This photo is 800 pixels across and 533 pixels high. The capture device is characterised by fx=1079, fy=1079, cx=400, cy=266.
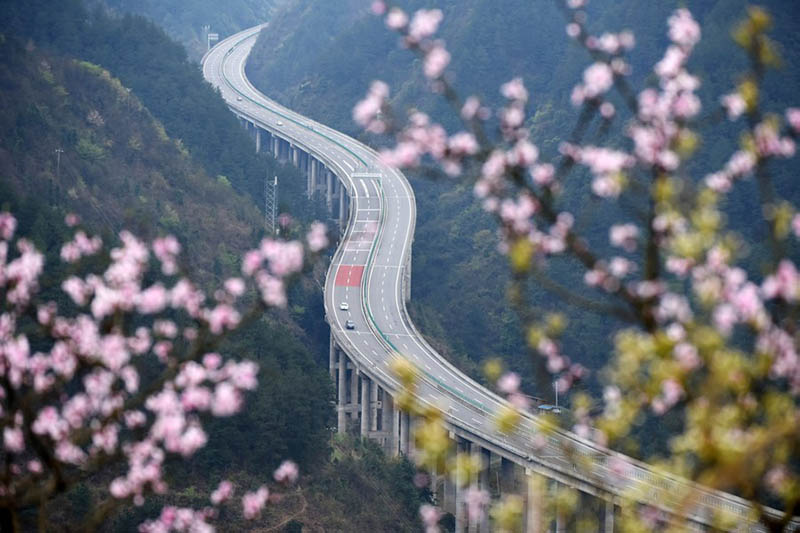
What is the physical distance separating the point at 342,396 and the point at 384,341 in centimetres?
493

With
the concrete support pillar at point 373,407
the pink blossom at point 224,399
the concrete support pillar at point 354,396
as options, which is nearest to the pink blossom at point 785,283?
the pink blossom at point 224,399

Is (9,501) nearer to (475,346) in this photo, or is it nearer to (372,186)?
(475,346)

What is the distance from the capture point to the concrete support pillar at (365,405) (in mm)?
72938

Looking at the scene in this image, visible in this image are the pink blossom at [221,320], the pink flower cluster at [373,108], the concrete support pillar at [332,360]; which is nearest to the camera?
the pink flower cluster at [373,108]

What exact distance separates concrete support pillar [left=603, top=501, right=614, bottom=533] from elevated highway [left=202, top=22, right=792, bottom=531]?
0.17 ft

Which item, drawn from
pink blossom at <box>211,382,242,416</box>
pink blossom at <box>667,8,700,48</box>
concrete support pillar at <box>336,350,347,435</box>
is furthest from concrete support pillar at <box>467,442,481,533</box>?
pink blossom at <box>667,8,700,48</box>

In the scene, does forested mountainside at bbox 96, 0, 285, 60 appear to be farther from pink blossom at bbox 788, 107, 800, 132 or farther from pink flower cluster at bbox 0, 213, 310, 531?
pink blossom at bbox 788, 107, 800, 132

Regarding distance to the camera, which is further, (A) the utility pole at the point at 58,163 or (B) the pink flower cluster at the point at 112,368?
(A) the utility pole at the point at 58,163

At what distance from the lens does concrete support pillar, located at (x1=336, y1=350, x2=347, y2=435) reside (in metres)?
74.7

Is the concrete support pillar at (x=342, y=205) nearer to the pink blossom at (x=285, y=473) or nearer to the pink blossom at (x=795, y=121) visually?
the pink blossom at (x=285, y=473)

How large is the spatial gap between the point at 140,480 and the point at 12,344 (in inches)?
115

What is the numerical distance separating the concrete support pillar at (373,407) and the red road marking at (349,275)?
15389mm

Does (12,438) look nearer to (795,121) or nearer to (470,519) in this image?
(795,121)

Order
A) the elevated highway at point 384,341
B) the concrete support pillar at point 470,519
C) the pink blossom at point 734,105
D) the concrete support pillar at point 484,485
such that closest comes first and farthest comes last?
the pink blossom at point 734,105
the elevated highway at point 384,341
the concrete support pillar at point 484,485
the concrete support pillar at point 470,519
